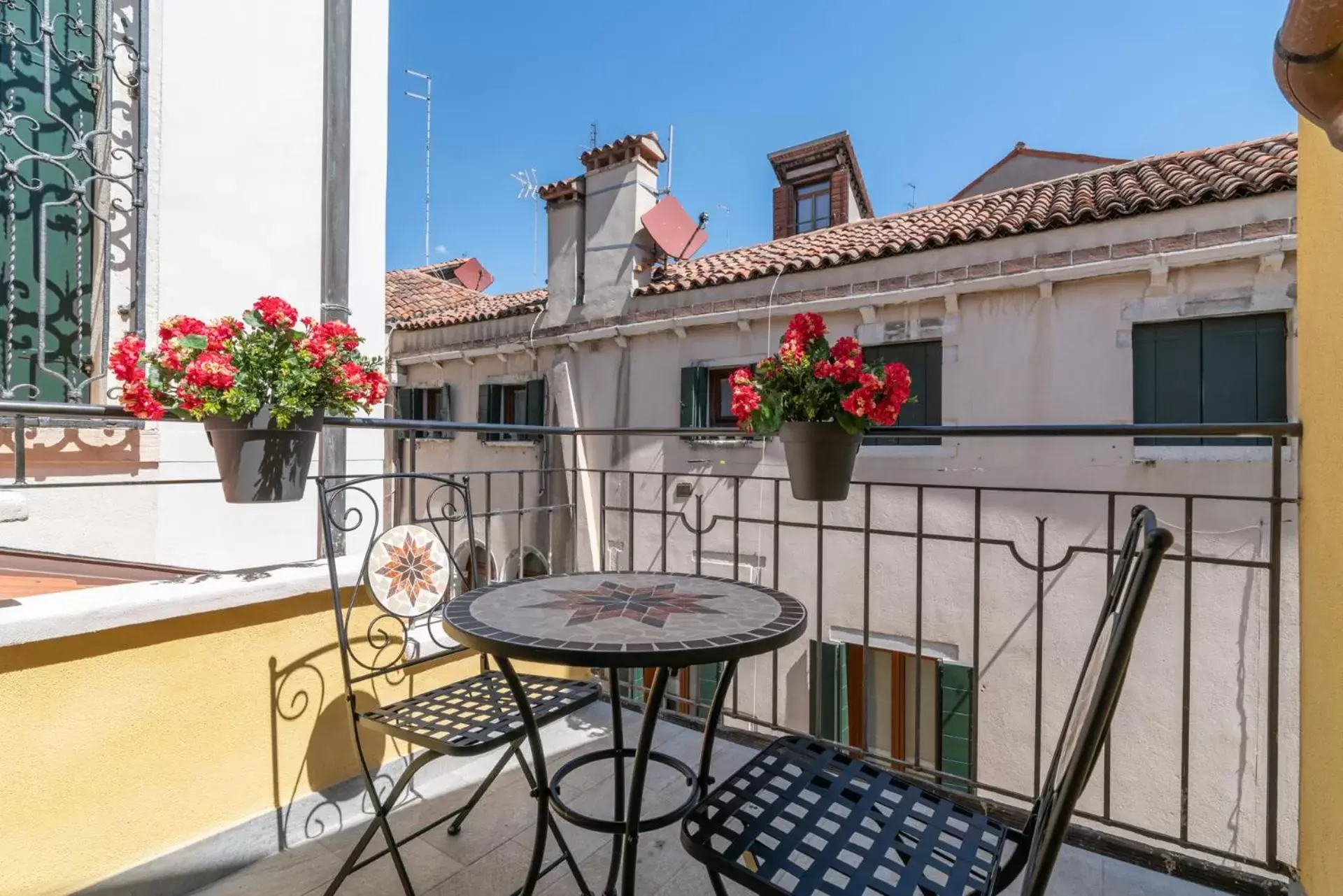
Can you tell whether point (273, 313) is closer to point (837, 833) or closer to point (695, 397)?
point (837, 833)

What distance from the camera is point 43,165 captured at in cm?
236

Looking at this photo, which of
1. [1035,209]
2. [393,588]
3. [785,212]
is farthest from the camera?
[785,212]

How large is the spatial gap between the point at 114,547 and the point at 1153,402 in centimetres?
682

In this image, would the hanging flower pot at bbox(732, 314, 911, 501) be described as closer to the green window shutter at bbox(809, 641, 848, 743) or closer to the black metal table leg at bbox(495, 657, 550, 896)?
the black metal table leg at bbox(495, 657, 550, 896)

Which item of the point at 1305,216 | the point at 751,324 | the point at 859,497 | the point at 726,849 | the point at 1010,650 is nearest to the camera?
the point at 726,849

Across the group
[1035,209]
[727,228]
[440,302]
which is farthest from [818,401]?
[440,302]

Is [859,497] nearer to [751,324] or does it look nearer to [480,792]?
[751,324]

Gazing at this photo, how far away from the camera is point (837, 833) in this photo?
3.36 feet

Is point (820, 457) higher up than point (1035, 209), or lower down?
lower down

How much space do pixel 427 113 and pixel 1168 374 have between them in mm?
10263

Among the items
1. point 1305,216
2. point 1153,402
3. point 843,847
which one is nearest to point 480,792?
point 843,847

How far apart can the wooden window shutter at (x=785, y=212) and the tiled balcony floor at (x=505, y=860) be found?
1059cm

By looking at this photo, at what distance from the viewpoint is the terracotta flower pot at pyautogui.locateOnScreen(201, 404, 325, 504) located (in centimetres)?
153

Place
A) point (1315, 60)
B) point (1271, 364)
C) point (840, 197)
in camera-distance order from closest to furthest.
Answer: point (1315, 60) < point (1271, 364) < point (840, 197)
